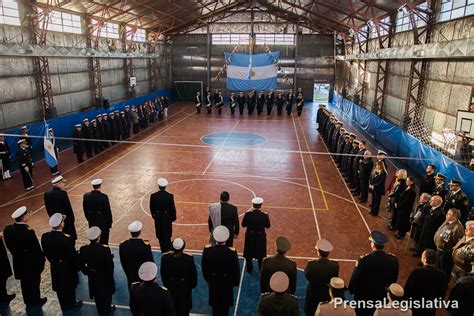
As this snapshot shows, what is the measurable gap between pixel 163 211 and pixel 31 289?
276 cm

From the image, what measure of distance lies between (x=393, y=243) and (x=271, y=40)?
2804cm

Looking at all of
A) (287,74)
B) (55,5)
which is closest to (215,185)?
(55,5)

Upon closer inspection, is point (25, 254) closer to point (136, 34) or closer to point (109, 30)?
point (109, 30)

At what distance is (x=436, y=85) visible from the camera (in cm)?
1471

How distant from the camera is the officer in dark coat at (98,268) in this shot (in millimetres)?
5475

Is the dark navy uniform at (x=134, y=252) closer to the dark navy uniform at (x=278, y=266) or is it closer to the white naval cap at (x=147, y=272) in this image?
the white naval cap at (x=147, y=272)

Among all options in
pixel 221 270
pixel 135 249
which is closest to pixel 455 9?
pixel 221 270

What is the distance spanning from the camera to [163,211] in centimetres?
761

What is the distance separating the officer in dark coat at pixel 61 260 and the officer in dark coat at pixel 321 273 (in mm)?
3910

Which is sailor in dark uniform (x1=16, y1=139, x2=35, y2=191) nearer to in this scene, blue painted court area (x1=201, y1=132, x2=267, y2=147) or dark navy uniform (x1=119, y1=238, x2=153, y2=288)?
dark navy uniform (x1=119, y1=238, x2=153, y2=288)

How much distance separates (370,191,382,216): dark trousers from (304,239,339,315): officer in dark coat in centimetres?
541

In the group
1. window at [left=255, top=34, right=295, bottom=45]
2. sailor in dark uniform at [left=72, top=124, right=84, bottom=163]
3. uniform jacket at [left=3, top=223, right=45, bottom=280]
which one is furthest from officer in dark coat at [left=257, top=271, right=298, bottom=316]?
window at [left=255, top=34, right=295, bottom=45]

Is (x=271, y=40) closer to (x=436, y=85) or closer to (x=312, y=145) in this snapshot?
(x=312, y=145)

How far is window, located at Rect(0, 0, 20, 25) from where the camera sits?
587 inches
